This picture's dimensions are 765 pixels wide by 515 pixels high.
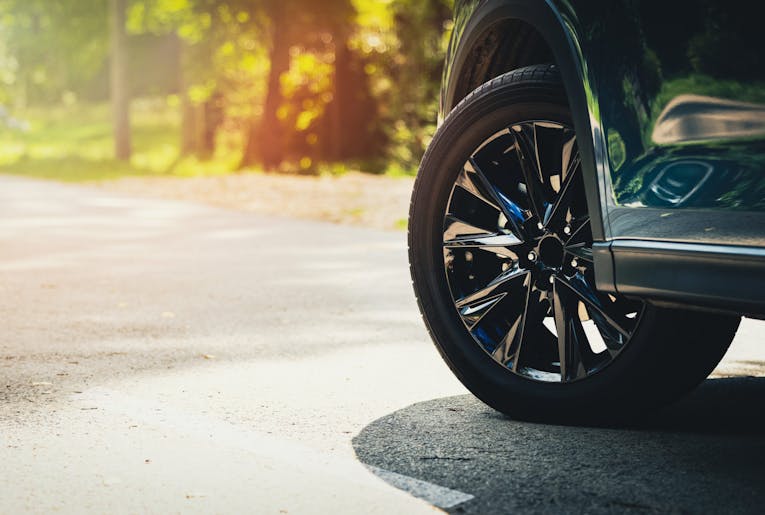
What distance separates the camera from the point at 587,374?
3.72 meters

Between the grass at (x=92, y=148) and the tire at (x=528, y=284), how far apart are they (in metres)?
17.4

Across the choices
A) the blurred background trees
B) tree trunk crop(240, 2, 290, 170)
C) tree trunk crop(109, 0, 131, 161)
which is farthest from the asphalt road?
tree trunk crop(109, 0, 131, 161)

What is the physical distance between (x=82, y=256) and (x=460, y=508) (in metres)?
6.91

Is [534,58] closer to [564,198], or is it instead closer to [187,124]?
[564,198]

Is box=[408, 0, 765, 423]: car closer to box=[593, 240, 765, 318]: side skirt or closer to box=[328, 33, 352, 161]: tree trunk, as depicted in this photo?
box=[593, 240, 765, 318]: side skirt

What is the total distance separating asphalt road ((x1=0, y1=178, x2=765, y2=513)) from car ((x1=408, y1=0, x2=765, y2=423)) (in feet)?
0.70

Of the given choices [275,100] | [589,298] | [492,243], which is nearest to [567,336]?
[589,298]

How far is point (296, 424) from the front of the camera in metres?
4.03

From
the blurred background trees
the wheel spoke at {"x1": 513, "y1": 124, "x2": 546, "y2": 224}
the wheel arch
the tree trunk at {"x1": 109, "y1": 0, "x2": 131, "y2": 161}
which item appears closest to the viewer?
the wheel arch

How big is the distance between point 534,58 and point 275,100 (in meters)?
20.1

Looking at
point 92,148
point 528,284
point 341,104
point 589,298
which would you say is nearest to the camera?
point 589,298

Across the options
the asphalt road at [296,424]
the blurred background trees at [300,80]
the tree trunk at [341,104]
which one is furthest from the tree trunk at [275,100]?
the asphalt road at [296,424]

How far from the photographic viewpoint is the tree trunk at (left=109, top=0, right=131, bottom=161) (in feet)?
Answer: 84.8

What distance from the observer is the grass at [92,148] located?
23516 millimetres
